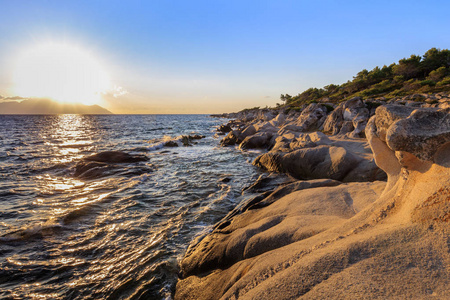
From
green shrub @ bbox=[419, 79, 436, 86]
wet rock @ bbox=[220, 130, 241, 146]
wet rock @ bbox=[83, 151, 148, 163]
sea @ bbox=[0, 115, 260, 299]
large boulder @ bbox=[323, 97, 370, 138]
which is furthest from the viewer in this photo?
green shrub @ bbox=[419, 79, 436, 86]

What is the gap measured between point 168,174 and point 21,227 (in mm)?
7582

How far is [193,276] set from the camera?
4.90 m

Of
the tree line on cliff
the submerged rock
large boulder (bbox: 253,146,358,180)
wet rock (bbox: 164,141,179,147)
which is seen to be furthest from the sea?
the tree line on cliff

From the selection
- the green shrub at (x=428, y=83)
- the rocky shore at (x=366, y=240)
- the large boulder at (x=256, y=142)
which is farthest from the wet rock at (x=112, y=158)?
the green shrub at (x=428, y=83)

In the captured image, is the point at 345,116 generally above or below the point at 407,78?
below

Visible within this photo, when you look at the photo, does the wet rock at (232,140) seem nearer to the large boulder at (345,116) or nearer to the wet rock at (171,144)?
the wet rock at (171,144)

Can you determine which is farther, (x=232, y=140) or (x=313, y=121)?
(x=313, y=121)

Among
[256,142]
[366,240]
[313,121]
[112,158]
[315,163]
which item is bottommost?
[112,158]

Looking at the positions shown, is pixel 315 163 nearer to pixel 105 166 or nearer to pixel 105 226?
pixel 105 226

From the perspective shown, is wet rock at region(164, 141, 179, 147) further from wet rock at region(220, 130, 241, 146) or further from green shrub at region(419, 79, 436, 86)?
green shrub at region(419, 79, 436, 86)

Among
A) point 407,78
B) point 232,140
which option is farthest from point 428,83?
point 232,140

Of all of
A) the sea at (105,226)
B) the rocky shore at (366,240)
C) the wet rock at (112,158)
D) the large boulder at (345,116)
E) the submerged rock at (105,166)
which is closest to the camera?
the rocky shore at (366,240)

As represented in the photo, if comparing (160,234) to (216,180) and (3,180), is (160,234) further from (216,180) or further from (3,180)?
(3,180)

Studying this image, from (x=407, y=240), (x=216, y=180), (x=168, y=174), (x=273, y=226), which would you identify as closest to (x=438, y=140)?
(x=407, y=240)
